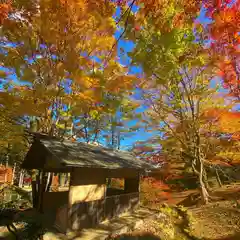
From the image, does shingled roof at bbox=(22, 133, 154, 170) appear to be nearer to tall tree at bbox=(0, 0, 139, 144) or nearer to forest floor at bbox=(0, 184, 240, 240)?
tall tree at bbox=(0, 0, 139, 144)

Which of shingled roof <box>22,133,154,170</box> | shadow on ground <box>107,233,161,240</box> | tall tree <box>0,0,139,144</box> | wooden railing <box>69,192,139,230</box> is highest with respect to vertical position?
tall tree <box>0,0,139,144</box>

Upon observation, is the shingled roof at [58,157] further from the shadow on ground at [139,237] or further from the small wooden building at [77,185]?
the shadow on ground at [139,237]

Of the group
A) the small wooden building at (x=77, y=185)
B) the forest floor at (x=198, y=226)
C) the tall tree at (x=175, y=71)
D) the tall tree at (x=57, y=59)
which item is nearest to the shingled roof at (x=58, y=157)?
the small wooden building at (x=77, y=185)

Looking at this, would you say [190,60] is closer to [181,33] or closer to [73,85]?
[181,33]

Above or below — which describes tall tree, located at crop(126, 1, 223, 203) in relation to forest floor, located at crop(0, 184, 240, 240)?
above

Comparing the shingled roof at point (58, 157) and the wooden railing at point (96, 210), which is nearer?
the shingled roof at point (58, 157)

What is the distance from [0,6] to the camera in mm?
5305

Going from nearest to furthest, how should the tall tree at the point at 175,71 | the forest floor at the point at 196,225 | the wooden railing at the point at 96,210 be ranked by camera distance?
the tall tree at the point at 175,71 → the wooden railing at the point at 96,210 → the forest floor at the point at 196,225

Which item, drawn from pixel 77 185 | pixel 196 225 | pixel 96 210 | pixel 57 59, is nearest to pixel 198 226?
pixel 196 225

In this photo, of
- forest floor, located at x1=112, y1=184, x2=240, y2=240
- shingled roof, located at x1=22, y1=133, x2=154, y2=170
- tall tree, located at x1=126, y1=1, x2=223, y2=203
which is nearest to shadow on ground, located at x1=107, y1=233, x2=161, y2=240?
forest floor, located at x1=112, y1=184, x2=240, y2=240

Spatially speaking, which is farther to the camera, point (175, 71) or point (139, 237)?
point (175, 71)

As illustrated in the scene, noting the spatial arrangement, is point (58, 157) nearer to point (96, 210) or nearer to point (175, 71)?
point (96, 210)

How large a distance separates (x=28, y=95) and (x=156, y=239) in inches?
331

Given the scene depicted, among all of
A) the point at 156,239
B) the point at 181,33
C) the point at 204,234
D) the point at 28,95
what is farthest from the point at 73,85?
the point at 204,234
